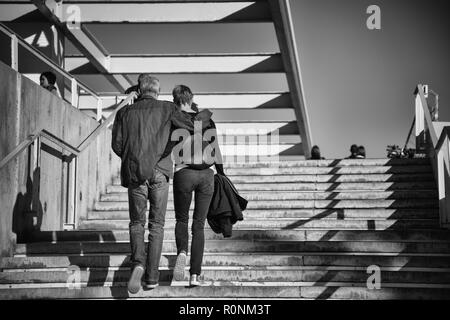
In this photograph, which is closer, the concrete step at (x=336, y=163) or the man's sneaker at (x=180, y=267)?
the man's sneaker at (x=180, y=267)

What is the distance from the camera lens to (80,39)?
16.1m

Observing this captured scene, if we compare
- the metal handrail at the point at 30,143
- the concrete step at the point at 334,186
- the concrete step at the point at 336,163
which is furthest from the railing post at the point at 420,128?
the metal handrail at the point at 30,143

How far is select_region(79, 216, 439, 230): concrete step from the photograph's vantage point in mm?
9000

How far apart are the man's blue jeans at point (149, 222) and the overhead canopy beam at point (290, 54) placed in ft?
27.4

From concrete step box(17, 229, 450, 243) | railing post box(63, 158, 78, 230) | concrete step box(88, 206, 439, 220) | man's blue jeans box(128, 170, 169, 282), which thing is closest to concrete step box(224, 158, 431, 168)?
concrete step box(88, 206, 439, 220)

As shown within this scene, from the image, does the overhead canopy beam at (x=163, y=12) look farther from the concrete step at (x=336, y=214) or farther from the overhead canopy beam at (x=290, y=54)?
the concrete step at (x=336, y=214)

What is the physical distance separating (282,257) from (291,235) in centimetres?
86

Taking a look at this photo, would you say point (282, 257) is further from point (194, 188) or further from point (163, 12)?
point (163, 12)

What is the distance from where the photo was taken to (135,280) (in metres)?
6.10

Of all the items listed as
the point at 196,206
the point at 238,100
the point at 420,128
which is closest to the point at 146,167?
the point at 196,206

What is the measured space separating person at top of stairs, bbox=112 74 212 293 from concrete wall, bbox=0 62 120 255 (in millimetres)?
1956

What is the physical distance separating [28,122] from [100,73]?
34.3 feet

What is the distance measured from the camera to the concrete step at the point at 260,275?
6773 mm

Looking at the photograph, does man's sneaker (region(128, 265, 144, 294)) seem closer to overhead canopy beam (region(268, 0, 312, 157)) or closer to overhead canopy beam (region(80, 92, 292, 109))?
overhead canopy beam (region(268, 0, 312, 157))
